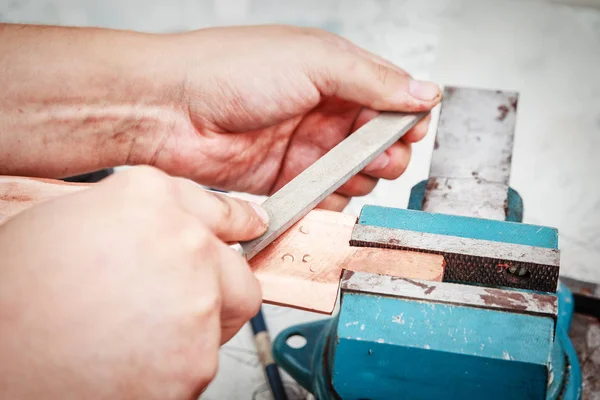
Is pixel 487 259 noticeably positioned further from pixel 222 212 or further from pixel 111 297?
pixel 111 297

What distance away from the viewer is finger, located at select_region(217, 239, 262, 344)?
0.60 metres

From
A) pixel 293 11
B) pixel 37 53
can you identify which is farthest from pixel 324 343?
pixel 293 11

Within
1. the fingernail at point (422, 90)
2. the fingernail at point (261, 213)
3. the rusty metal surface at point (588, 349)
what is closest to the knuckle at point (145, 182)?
the fingernail at point (261, 213)

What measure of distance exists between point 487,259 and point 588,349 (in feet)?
→ 1.90

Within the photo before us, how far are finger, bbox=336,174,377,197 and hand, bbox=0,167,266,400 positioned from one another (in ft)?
2.73

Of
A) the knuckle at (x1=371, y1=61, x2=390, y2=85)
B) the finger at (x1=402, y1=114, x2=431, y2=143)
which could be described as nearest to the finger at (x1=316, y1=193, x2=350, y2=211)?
the finger at (x1=402, y1=114, x2=431, y2=143)

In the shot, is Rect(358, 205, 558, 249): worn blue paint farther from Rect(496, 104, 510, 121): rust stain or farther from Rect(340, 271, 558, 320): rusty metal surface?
Rect(496, 104, 510, 121): rust stain

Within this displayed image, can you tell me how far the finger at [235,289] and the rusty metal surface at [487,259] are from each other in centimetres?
20

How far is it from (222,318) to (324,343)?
1.57ft

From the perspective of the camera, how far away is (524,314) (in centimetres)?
66

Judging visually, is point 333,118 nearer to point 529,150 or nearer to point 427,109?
point 427,109

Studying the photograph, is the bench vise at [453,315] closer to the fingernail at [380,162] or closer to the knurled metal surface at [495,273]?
the knurled metal surface at [495,273]

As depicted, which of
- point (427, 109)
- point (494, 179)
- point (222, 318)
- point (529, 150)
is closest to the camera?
point (222, 318)

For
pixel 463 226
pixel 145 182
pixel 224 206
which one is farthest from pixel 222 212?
pixel 463 226
